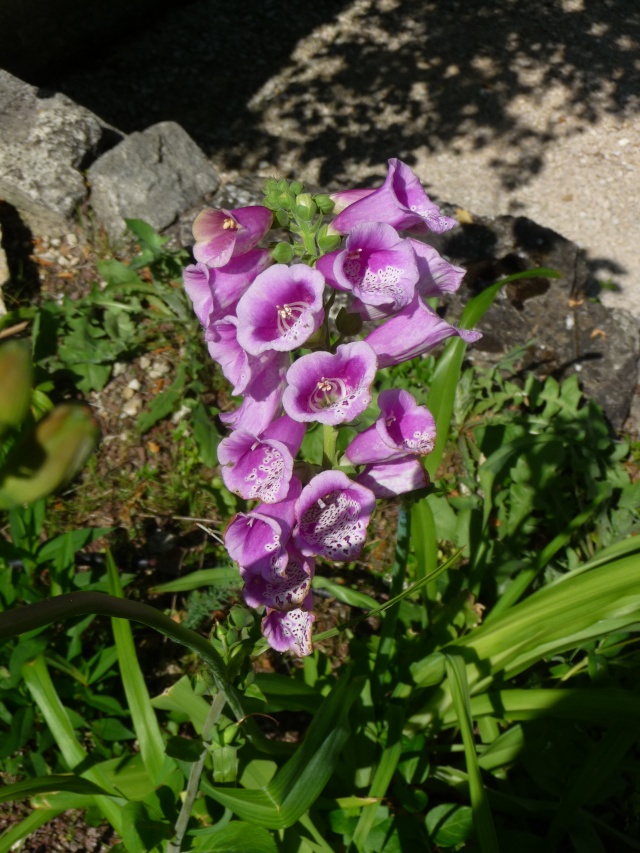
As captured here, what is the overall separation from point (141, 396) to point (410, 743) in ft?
5.95

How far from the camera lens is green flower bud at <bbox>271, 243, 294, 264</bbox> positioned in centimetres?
122

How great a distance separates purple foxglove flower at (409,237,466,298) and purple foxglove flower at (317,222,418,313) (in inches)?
3.1

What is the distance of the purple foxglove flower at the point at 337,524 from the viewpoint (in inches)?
48.1

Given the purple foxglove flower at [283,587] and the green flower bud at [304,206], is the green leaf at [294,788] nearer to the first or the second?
the purple foxglove flower at [283,587]

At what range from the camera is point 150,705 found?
1.82m

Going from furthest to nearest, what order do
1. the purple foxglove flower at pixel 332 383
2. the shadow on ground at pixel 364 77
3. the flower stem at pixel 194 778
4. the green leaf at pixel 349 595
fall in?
1. the shadow on ground at pixel 364 77
2. the green leaf at pixel 349 595
3. the flower stem at pixel 194 778
4. the purple foxglove flower at pixel 332 383

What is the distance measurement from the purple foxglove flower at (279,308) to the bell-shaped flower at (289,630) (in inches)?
18.6

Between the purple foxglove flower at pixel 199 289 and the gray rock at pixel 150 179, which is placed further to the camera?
the gray rock at pixel 150 179

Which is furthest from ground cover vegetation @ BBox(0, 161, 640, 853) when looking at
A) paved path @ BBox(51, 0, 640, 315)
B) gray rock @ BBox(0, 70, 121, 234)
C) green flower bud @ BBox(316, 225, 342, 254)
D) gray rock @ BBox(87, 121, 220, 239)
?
paved path @ BBox(51, 0, 640, 315)

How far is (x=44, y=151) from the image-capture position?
3553 millimetres

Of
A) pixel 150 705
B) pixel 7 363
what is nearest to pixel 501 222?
pixel 150 705

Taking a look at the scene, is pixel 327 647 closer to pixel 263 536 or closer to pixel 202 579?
pixel 202 579

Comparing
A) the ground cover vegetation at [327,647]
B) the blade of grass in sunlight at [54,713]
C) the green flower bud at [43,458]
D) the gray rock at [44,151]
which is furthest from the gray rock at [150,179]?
the green flower bud at [43,458]

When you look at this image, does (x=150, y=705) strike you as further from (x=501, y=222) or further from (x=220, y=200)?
(x=501, y=222)
